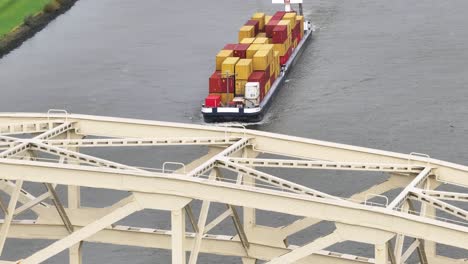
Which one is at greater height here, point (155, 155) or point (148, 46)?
point (148, 46)

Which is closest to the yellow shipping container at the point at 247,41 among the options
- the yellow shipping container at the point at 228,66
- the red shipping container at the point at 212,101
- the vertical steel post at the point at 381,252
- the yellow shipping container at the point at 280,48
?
the yellow shipping container at the point at 280,48

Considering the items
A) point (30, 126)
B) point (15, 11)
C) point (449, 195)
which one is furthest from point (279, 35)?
point (449, 195)

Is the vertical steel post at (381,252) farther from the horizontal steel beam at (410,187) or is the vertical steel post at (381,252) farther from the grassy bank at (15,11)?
the grassy bank at (15,11)

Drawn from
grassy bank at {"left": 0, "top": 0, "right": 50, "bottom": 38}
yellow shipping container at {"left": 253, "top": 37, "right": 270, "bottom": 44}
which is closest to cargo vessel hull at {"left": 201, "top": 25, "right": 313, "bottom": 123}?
yellow shipping container at {"left": 253, "top": 37, "right": 270, "bottom": 44}

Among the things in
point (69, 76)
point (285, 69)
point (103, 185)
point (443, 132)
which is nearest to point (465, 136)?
point (443, 132)

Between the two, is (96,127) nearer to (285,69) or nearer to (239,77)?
(239,77)

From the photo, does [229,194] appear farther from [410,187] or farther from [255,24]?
[255,24]

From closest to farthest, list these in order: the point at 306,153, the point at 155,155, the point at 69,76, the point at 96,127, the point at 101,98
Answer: the point at 306,153
the point at 96,127
the point at 155,155
the point at 101,98
the point at 69,76
